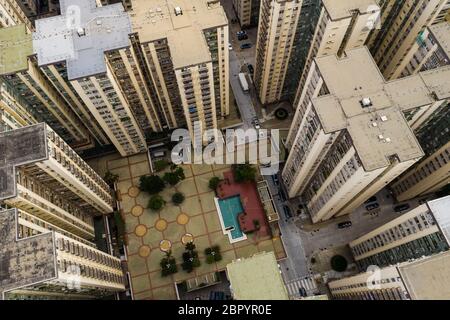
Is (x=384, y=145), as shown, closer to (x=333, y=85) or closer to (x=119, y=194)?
(x=333, y=85)

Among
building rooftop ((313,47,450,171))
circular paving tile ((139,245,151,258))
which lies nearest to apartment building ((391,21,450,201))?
building rooftop ((313,47,450,171))

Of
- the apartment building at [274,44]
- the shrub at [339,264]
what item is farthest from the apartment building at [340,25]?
the shrub at [339,264]

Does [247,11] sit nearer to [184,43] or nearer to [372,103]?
[184,43]

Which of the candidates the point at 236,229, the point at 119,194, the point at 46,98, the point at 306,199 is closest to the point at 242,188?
the point at 236,229

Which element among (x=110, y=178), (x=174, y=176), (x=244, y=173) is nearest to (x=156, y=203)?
(x=174, y=176)

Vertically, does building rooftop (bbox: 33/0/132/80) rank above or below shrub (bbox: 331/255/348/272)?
above

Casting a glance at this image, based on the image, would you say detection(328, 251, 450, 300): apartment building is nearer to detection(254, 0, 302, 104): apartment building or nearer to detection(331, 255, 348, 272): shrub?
detection(331, 255, 348, 272): shrub

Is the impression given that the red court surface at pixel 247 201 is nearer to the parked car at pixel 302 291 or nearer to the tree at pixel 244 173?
the tree at pixel 244 173
